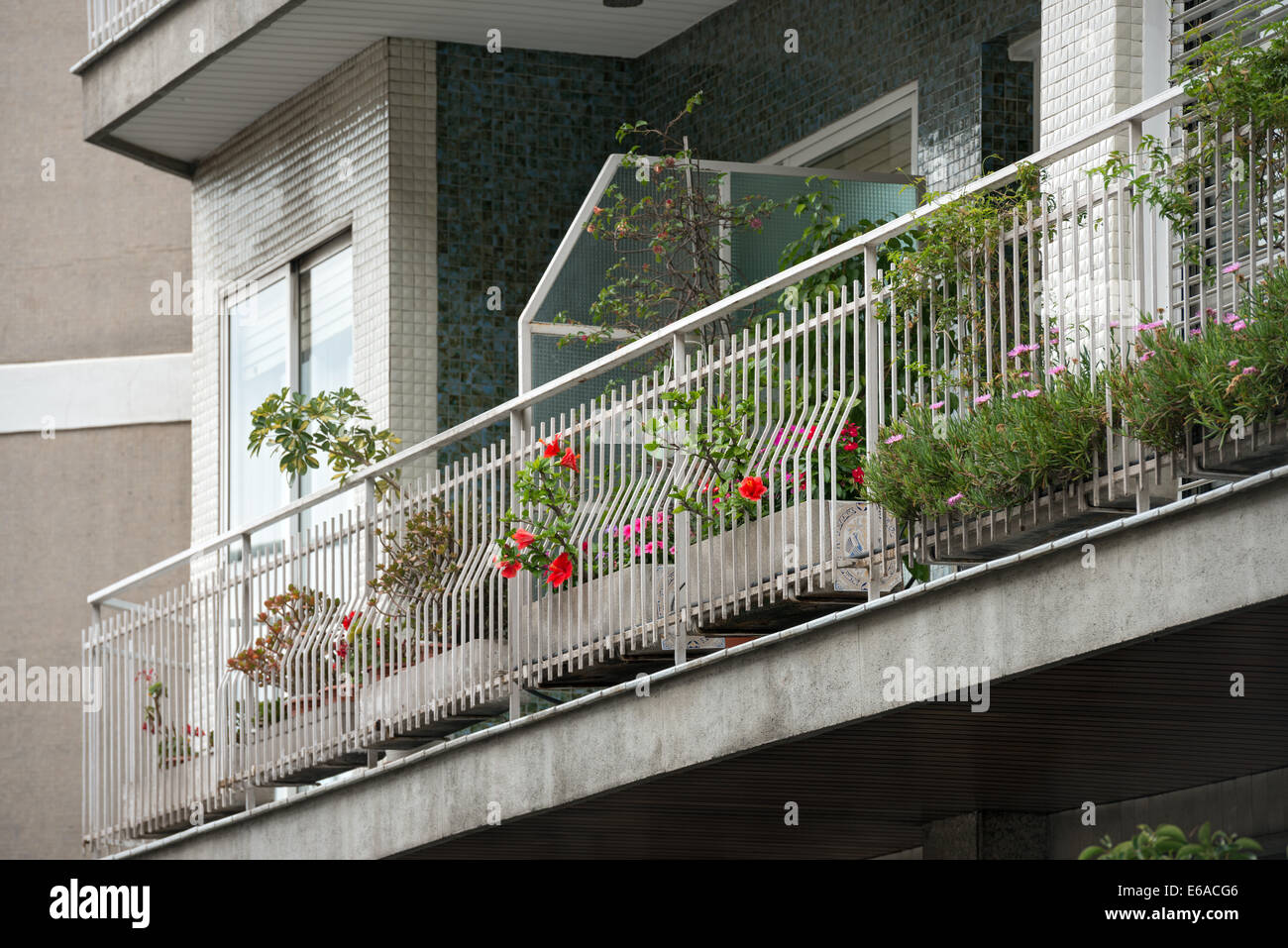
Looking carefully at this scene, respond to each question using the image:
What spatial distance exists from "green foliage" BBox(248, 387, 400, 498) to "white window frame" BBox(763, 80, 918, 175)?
297cm

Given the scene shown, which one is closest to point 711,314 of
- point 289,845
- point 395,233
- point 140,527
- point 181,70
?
point 289,845

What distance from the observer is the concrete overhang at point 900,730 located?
22.5 feet

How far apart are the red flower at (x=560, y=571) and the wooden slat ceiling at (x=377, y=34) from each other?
16.0 feet

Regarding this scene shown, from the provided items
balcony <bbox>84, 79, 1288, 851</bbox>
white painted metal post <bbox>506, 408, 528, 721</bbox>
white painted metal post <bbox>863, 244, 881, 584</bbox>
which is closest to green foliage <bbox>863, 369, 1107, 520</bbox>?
balcony <bbox>84, 79, 1288, 851</bbox>

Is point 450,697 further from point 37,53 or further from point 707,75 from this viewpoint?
point 37,53

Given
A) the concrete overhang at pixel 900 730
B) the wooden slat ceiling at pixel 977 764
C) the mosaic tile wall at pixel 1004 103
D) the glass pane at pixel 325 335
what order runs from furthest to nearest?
the glass pane at pixel 325 335
the mosaic tile wall at pixel 1004 103
the wooden slat ceiling at pixel 977 764
the concrete overhang at pixel 900 730

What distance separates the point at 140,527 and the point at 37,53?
5528 millimetres

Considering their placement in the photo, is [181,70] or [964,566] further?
[181,70]

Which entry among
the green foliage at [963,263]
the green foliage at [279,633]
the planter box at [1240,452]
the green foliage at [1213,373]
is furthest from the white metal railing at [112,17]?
the planter box at [1240,452]

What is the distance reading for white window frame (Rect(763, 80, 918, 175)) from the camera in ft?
39.9

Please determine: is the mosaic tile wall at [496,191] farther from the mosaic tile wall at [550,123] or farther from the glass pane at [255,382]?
the glass pane at [255,382]

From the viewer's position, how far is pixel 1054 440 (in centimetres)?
713

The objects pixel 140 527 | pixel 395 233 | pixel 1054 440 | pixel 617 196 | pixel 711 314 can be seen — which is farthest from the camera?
pixel 140 527

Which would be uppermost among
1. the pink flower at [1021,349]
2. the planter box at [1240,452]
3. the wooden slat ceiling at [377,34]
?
the wooden slat ceiling at [377,34]
